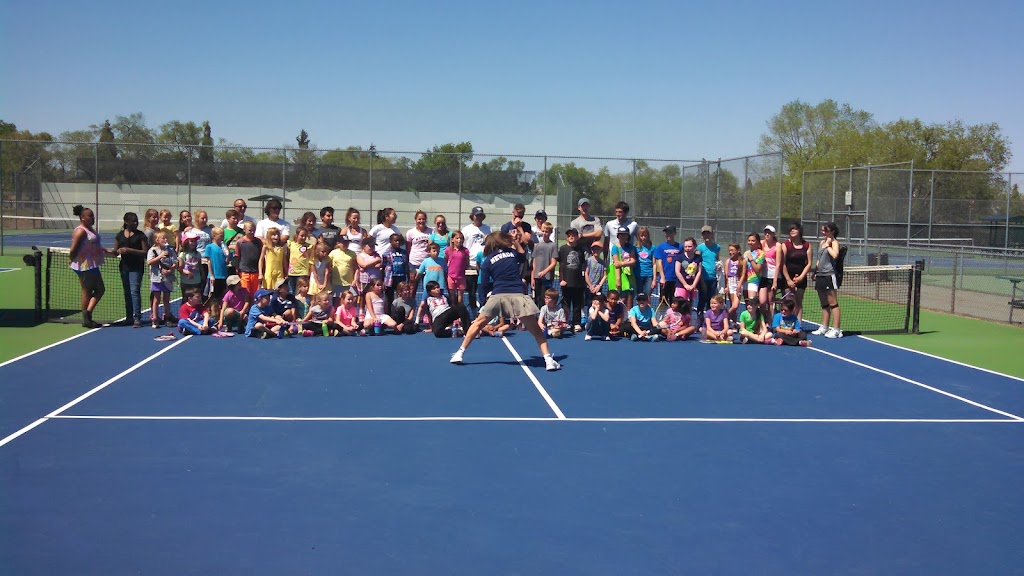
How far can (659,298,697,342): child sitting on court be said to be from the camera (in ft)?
47.1

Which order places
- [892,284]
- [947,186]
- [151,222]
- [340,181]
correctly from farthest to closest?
[947,186]
[340,181]
[892,284]
[151,222]

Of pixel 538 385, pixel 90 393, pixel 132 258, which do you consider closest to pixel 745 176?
pixel 538 385

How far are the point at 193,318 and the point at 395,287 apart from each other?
318cm

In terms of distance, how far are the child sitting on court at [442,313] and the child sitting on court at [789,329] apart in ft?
15.8

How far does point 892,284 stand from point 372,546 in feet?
64.5

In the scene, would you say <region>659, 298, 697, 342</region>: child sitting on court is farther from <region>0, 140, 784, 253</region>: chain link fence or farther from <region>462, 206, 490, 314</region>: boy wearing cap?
<region>0, 140, 784, 253</region>: chain link fence

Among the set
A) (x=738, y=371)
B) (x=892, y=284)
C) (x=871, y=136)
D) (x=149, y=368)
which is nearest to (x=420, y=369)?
(x=149, y=368)

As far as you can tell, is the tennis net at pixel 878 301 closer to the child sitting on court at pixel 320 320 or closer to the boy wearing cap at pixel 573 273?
the boy wearing cap at pixel 573 273

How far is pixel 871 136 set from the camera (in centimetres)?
5794

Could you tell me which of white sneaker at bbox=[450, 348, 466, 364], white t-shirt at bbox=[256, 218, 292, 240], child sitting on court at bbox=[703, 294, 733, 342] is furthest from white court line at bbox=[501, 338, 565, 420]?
white t-shirt at bbox=[256, 218, 292, 240]

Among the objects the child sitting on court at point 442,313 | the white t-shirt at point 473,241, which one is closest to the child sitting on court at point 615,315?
the child sitting on court at point 442,313

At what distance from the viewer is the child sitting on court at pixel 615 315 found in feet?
46.9

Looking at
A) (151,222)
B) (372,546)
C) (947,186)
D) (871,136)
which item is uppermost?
(871,136)

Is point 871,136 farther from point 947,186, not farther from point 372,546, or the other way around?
point 372,546
